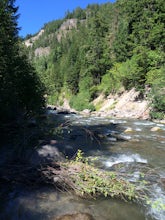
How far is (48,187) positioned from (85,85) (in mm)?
45311

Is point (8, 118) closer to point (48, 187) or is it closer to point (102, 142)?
point (102, 142)

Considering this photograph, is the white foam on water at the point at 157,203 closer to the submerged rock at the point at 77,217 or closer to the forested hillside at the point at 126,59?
the submerged rock at the point at 77,217

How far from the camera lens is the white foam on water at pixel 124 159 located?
A: 9539 millimetres

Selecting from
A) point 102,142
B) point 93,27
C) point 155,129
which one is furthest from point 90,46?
point 102,142

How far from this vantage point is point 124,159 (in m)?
10.0

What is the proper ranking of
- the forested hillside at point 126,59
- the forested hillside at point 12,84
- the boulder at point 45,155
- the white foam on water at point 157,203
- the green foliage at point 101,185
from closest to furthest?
the white foam on water at point 157,203 < the green foliage at point 101,185 < the boulder at point 45,155 < the forested hillside at point 12,84 < the forested hillside at point 126,59

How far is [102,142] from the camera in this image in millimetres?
13383

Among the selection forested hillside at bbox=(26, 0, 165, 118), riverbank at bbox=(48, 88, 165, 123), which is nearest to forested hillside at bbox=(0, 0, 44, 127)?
forested hillside at bbox=(26, 0, 165, 118)

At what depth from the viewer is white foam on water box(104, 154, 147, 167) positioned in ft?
31.3

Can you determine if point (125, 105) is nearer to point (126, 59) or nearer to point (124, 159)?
point (126, 59)

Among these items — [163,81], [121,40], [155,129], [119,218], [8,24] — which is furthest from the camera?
[121,40]

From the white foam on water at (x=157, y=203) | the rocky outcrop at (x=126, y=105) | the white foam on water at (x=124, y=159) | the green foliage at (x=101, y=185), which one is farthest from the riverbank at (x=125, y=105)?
the green foliage at (x=101, y=185)

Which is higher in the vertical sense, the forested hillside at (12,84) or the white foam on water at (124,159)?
the forested hillside at (12,84)

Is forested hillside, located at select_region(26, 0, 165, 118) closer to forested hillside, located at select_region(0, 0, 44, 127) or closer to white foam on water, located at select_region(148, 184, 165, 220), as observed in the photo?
forested hillside, located at select_region(0, 0, 44, 127)
